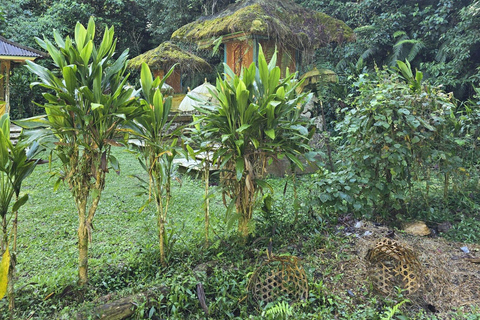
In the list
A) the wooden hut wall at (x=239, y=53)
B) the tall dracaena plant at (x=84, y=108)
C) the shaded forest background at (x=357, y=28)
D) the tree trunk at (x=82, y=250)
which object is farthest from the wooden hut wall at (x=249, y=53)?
the tree trunk at (x=82, y=250)

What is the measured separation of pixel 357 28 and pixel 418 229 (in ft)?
28.3

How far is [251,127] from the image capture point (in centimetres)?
248

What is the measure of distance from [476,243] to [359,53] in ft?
29.0

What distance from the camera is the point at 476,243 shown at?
3.06m

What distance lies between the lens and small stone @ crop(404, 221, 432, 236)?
3197 mm

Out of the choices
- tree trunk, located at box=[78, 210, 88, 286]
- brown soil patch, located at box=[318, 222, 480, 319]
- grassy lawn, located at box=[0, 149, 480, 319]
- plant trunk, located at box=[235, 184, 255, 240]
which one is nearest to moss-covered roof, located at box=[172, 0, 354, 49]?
grassy lawn, located at box=[0, 149, 480, 319]

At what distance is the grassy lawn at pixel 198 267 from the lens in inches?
77.5

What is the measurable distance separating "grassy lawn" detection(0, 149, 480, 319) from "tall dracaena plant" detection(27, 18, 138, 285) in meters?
0.26

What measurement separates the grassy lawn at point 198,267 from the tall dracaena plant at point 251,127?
229 mm

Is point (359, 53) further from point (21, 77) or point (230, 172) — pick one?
point (21, 77)

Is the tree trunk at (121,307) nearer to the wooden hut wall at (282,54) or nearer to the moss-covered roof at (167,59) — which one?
the wooden hut wall at (282,54)

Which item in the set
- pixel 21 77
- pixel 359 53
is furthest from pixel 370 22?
pixel 21 77

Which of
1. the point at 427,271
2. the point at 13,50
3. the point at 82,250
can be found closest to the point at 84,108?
the point at 82,250

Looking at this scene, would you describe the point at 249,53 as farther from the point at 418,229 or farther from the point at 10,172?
the point at 10,172
